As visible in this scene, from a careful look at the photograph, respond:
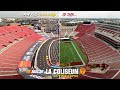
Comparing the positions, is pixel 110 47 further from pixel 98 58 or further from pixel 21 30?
pixel 21 30

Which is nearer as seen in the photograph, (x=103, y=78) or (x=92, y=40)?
(x=103, y=78)

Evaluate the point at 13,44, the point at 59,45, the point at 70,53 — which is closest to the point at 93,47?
the point at 70,53

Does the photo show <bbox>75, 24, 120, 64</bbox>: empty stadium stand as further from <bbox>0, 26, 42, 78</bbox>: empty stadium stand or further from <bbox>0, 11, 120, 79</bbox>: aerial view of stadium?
<bbox>0, 26, 42, 78</bbox>: empty stadium stand

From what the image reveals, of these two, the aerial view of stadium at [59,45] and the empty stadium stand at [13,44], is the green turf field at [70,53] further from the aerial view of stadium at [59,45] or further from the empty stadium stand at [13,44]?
the empty stadium stand at [13,44]

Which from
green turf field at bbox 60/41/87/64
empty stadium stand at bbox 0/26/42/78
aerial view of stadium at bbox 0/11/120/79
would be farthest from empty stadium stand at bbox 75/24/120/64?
empty stadium stand at bbox 0/26/42/78

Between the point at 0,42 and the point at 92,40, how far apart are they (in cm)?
225

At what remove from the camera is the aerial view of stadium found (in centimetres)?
594

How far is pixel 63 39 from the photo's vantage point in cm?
614

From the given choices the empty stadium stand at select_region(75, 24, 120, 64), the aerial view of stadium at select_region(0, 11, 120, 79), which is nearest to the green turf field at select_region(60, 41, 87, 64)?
the aerial view of stadium at select_region(0, 11, 120, 79)

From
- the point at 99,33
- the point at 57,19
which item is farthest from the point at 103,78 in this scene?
the point at 57,19

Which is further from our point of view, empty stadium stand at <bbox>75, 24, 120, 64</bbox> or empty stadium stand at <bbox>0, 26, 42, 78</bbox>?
empty stadium stand at <bbox>75, 24, 120, 64</bbox>

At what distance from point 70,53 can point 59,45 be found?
33 cm

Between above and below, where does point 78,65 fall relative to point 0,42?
below
